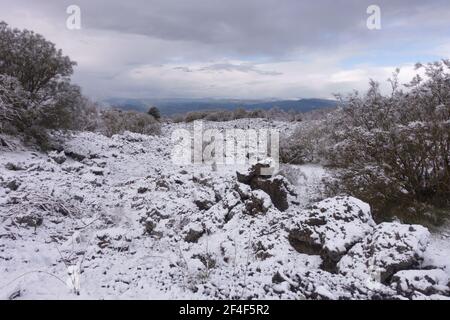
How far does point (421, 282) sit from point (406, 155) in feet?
10.8

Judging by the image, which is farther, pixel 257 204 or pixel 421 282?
pixel 257 204

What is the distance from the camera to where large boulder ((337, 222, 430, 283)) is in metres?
4.01

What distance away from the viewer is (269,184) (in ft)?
22.7

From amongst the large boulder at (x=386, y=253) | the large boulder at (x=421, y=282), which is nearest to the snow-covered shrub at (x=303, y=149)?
the large boulder at (x=386, y=253)

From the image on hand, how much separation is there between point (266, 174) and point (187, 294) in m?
3.82

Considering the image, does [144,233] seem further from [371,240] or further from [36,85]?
[36,85]

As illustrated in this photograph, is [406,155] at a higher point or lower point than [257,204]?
higher

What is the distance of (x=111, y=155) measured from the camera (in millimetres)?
11453

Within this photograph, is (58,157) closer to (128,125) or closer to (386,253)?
(386,253)

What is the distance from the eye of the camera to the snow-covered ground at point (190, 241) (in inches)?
155

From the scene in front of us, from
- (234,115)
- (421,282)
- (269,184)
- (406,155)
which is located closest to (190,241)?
(269,184)

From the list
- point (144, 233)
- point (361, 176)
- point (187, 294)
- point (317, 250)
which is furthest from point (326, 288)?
point (144, 233)

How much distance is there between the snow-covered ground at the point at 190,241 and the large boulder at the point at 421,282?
0.01m

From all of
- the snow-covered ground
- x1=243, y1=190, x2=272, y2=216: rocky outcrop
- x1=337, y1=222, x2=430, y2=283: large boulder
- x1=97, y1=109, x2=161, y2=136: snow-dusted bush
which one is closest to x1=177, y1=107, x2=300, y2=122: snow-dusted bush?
x1=97, y1=109, x2=161, y2=136: snow-dusted bush
